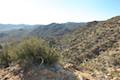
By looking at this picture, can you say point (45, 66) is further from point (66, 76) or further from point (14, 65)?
point (14, 65)

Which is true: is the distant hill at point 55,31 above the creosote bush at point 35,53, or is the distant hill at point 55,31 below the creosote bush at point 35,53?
below

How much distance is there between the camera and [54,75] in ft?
22.5

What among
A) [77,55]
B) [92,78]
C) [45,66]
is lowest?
[77,55]

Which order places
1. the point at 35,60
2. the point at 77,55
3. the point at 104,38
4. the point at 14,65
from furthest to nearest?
the point at 104,38
the point at 77,55
the point at 14,65
the point at 35,60

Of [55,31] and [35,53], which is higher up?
[35,53]

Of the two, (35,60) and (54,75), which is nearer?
(54,75)

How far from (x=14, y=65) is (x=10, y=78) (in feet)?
3.14

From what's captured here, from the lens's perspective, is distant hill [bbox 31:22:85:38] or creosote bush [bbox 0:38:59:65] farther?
distant hill [bbox 31:22:85:38]

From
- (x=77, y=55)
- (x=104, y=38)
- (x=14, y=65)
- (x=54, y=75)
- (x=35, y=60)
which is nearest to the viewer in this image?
(x=54, y=75)

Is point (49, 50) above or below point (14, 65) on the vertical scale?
above

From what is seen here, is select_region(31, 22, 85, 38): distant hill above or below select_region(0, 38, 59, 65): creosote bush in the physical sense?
below

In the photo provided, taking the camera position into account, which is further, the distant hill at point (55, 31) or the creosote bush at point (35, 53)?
the distant hill at point (55, 31)

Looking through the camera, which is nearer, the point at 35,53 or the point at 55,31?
the point at 35,53

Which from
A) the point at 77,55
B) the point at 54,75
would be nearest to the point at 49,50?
the point at 54,75
